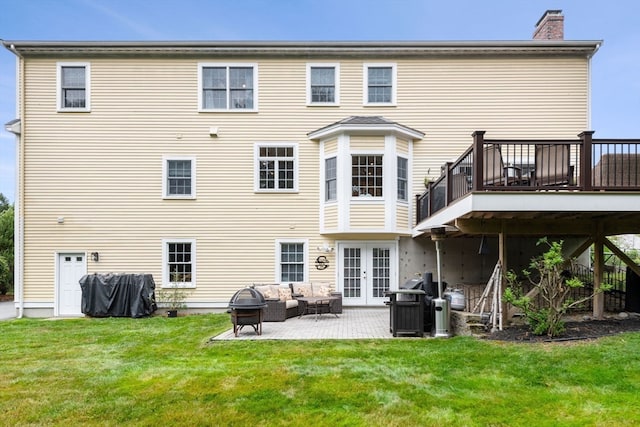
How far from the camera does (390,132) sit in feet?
39.5

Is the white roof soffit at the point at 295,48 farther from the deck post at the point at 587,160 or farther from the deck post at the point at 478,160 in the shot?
the deck post at the point at 478,160

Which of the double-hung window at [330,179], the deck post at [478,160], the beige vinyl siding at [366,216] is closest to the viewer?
the deck post at [478,160]

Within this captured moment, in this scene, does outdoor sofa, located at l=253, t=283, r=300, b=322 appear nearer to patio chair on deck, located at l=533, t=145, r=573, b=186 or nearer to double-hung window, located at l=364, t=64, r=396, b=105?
double-hung window, located at l=364, t=64, r=396, b=105

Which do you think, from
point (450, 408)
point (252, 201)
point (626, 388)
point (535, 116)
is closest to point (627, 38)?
point (535, 116)

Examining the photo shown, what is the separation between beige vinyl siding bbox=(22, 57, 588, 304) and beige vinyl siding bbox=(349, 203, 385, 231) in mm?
1009

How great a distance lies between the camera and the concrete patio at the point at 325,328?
846 centimetres

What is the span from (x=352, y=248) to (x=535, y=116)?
7107mm

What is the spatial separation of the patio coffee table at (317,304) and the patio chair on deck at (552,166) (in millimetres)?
5937

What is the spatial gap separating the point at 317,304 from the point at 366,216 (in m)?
3.02

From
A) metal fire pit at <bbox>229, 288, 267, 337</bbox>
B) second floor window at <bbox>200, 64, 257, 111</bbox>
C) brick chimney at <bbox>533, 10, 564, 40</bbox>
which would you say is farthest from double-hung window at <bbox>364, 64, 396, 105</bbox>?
metal fire pit at <bbox>229, 288, 267, 337</bbox>

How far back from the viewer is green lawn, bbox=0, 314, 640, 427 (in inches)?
175

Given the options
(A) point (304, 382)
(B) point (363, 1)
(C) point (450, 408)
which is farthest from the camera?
(B) point (363, 1)

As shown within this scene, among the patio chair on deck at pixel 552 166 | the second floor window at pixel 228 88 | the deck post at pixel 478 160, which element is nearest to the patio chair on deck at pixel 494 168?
the patio chair on deck at pixel 552 166

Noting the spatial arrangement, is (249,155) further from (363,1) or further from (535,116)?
(363,1)
